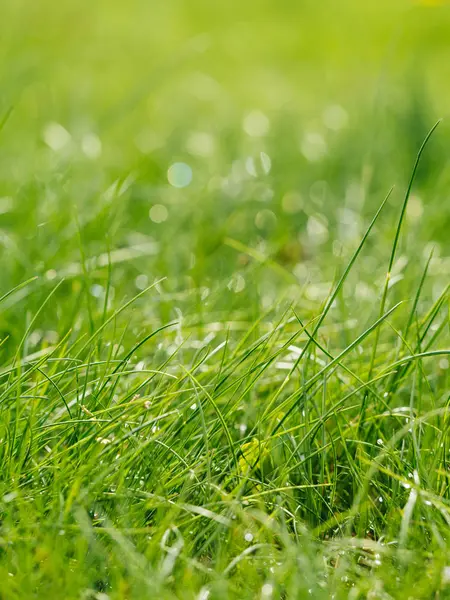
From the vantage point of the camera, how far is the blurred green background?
2.13 metres

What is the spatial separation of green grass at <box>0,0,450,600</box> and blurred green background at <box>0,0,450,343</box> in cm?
1

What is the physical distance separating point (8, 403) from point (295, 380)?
0.57 metres

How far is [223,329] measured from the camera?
1812mm

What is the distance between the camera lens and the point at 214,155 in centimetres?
309

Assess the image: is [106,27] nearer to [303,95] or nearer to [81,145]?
[303,95]

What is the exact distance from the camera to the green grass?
1.22 meters

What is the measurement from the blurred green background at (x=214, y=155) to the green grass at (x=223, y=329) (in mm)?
13

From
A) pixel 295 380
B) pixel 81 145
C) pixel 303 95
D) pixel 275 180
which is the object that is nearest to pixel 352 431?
pixel 295 380

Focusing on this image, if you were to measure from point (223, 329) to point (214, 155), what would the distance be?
1417 millimetres

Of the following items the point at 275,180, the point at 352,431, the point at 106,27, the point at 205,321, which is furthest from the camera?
the point at 106,27

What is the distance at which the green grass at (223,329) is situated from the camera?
1219 mm

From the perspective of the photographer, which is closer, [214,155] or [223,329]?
[223,329]

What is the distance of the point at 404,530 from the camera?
116cm

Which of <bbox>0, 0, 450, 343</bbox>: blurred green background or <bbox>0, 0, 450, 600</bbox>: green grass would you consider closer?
<bbox>0, 0, 450, 600</bbox>: green grass
